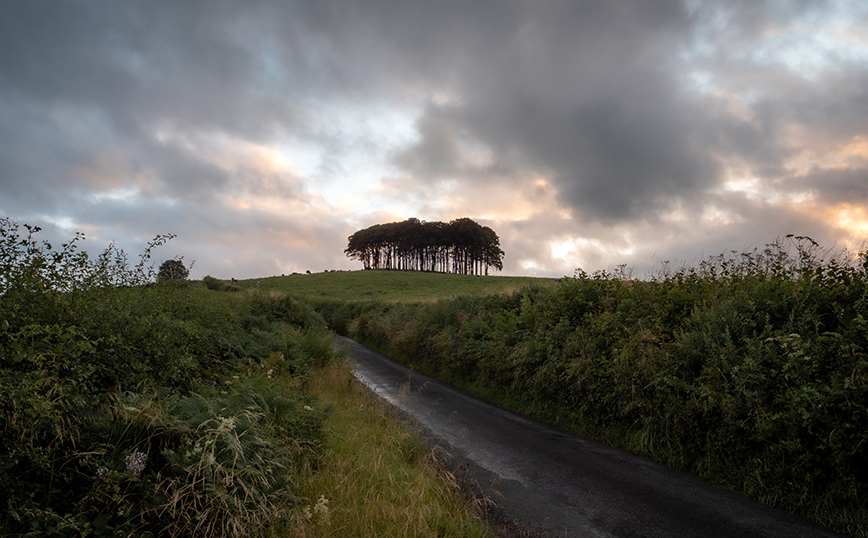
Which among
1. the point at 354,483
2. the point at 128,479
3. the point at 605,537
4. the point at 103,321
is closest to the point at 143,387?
the point at 103,321

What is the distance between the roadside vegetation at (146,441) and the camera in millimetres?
3367

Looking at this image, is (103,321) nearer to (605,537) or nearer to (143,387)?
(143,387)

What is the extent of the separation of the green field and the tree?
30956 mm

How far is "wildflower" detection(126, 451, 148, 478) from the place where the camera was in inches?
141

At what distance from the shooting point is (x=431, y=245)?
79.1m

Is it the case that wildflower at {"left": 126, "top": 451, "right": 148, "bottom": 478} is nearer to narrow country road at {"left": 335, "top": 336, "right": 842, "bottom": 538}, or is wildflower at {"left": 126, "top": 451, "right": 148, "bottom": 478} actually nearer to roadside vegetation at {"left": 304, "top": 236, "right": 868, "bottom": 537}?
narrow country road at {"left": 335, "top": 336, "right": 842, "bottom": 538}

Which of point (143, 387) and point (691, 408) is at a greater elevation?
point (143, 387)

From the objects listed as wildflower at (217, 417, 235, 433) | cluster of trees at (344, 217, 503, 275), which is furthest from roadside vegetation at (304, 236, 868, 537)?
cluster of trees at (344, 217, 503, 275)

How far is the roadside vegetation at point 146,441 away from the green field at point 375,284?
34623 millimetres

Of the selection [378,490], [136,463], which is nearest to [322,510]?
[378,490]

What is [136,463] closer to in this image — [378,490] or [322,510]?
[322,510]

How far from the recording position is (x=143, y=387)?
520cm

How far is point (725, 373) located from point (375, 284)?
4650 centimetres

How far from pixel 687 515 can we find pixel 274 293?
56.6ft
